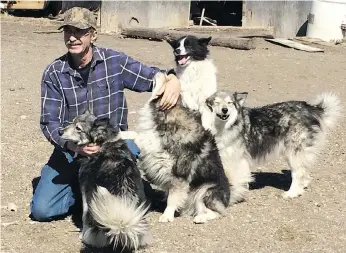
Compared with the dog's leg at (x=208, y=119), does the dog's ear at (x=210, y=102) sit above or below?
above

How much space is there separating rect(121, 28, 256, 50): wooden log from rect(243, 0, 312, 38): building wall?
244cm

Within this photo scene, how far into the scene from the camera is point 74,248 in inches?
173

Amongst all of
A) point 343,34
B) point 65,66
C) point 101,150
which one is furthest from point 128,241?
point 343,34

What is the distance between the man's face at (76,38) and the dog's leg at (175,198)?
1.30 metres

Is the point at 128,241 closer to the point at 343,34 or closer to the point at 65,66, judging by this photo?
the point at 65,66

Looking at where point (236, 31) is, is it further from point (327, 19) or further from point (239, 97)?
point (239, 97)

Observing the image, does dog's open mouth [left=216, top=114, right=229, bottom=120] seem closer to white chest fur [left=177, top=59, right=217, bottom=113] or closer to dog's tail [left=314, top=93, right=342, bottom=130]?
white chest fur [left=177, top=59, right=217, bottom=113]

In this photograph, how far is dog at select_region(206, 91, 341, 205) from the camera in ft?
17.8

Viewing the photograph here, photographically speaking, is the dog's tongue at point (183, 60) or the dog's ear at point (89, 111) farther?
the dog's tongue at point (183, 60)

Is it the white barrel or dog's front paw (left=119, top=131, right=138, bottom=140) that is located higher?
the white barrel

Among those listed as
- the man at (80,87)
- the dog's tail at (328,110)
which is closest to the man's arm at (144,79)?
the man at (80,87)

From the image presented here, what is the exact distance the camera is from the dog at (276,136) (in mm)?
5422

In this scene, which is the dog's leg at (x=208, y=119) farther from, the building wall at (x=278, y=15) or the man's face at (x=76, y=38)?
the building wall at (x=278, y=15)

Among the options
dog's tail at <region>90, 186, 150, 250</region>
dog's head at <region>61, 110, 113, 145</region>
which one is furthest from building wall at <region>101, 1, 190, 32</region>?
dog's tail at <region>90, 186, 150, 250</region>
